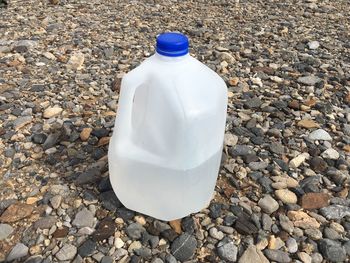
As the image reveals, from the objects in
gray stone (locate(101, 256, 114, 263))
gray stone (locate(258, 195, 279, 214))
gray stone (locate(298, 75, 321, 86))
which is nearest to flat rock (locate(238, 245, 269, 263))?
gray stone (locate(258, 195, 279, 214))

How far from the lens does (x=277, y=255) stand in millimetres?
1891

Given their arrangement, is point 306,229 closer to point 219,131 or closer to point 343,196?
point 343,196

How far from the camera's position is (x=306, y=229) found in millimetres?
2025

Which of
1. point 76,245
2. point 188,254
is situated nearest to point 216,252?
point 188,254

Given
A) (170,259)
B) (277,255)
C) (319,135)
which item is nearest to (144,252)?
(170,259)

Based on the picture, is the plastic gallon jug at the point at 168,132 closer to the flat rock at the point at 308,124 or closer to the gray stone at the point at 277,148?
the gray stone at the point at 277,148

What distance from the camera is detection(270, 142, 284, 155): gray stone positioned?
2532 mm

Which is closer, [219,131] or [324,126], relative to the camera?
[219,131]

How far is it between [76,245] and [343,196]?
1.36 m

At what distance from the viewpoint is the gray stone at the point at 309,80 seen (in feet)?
10.9

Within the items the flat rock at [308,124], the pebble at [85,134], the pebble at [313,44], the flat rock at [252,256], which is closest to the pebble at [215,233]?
the flat rock at [252,256]

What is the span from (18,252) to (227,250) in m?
0.91

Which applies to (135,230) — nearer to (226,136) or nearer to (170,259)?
(170,259)

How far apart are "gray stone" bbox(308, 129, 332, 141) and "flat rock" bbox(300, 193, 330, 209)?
0.53 m
